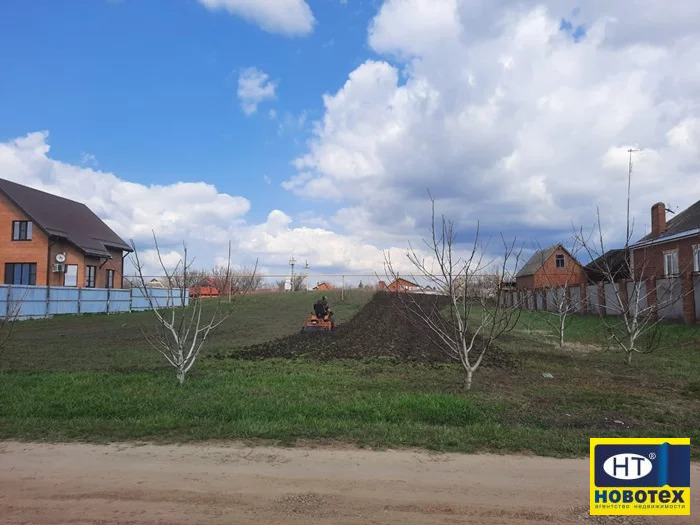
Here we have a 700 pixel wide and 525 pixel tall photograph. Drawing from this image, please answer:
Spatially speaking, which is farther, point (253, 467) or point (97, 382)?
point (97, 382)

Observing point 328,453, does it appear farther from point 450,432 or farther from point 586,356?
point 586,356

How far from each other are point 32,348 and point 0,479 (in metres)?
12.0

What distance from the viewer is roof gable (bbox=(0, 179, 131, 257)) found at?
109 feet

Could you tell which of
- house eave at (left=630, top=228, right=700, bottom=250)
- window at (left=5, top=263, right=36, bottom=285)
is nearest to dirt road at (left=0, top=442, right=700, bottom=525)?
house eave at (left=630, top=228, right=700, bottom=250)

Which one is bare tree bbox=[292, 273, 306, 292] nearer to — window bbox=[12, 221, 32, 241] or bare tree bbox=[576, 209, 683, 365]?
window bbox=[12, 221, 32, 241]

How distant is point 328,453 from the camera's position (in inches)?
214

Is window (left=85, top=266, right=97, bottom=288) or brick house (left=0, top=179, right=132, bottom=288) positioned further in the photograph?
window (left=85, top=266, right=97, bottom=288)

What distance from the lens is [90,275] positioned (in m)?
36.2

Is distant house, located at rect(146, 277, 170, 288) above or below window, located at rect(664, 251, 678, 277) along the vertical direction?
below

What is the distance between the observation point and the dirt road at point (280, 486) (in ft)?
12.9

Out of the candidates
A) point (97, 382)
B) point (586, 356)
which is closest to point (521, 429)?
point (97, 382)

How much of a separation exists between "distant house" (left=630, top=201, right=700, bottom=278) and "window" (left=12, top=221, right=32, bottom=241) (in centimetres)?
3470

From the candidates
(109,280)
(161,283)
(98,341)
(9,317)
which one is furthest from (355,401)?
(109,280)

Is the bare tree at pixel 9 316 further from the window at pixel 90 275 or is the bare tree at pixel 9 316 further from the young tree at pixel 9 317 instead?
the window at pixel 90 275
